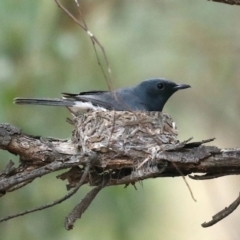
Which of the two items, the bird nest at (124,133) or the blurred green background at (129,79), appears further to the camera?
the blurred green background at (129,79)

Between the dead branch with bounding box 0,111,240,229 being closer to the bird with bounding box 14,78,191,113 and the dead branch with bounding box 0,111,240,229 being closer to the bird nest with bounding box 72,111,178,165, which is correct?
the bird nest with bounding box 72,111,178,165

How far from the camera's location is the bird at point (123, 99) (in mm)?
3541

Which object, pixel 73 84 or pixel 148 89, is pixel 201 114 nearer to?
pixel 148 89

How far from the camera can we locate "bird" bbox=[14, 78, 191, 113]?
354cm

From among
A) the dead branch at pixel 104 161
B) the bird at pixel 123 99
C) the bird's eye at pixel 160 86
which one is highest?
the dead branch at pixel 104 161

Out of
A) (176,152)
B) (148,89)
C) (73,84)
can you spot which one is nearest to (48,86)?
(73,84)

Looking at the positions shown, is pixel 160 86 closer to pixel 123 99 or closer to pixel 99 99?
pixel 123 99

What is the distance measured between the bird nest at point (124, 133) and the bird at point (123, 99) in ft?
0.84

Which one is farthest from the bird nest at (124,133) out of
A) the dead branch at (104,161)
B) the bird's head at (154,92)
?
the bird's head at (154,92)

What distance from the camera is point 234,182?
15.8 feet

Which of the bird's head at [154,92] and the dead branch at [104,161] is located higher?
the dead branch at [104,161]

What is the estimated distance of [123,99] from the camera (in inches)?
145

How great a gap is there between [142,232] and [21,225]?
0.92 metres

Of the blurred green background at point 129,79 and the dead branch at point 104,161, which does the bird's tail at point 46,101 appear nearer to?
the blurred green background at point 129,79
